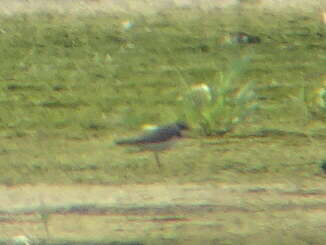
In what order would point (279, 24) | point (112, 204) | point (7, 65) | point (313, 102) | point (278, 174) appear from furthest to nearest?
point (279, 24), point (7, 65), point (313, 102), point (278, 174), point (112, 204)

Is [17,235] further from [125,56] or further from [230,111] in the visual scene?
[125,56]

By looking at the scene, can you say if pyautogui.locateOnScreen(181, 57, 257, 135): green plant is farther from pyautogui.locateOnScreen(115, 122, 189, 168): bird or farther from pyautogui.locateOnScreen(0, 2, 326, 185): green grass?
pyautogui.locateOnScreen(115, 122, 189, 168): bird

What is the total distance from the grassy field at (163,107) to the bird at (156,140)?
101 mm

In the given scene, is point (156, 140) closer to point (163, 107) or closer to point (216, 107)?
point (216, 107)

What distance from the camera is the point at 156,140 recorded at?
26.7 feet

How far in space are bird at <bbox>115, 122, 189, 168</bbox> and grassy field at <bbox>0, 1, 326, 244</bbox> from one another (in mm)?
101

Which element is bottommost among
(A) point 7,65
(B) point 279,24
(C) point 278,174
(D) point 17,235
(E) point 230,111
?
(D) point 17,235

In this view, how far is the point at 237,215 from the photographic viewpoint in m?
6.98

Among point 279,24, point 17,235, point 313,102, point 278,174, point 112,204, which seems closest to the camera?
point 17,235

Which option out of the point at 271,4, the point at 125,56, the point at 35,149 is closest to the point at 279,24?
the point at 271,4

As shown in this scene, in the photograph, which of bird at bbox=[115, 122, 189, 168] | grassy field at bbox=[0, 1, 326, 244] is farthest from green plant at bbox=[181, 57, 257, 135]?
bird at bbox=[115, 122, 189, 168]

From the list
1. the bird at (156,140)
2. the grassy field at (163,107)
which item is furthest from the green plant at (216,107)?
the bird at (156,140)

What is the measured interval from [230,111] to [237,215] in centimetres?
Answer: 190

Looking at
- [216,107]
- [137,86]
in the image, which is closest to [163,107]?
[137,86]
